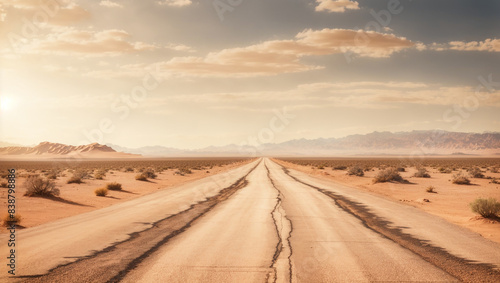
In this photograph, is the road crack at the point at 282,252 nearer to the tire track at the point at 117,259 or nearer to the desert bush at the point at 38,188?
the tire track at the point at 117,259

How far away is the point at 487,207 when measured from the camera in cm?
1194

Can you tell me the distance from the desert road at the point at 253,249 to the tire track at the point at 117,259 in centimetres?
2

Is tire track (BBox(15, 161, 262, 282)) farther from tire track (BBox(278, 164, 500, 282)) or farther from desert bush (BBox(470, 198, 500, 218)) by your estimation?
desert bush (BBox(470, 198, 500, 218))

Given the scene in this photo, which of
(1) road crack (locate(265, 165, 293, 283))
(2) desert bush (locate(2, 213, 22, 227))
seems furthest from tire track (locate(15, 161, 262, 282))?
(2) desert bush (locate(2, 213, 22, 227))

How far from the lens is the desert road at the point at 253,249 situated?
618 cm

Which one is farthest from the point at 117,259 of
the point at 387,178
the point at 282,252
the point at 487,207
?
the point at 387,178

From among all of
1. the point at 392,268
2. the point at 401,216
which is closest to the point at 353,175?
the point at 401,216

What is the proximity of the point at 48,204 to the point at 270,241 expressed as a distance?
1311cm

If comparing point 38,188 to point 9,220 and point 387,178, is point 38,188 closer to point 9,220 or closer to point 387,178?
point 9,220

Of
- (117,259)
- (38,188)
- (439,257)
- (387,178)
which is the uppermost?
(38,188)

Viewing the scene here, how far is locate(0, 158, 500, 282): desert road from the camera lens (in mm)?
6176

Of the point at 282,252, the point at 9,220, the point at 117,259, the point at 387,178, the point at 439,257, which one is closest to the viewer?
the point at 117,259

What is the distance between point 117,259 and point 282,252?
3.53 m

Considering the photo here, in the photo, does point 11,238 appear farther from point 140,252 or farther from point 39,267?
point 140,252
